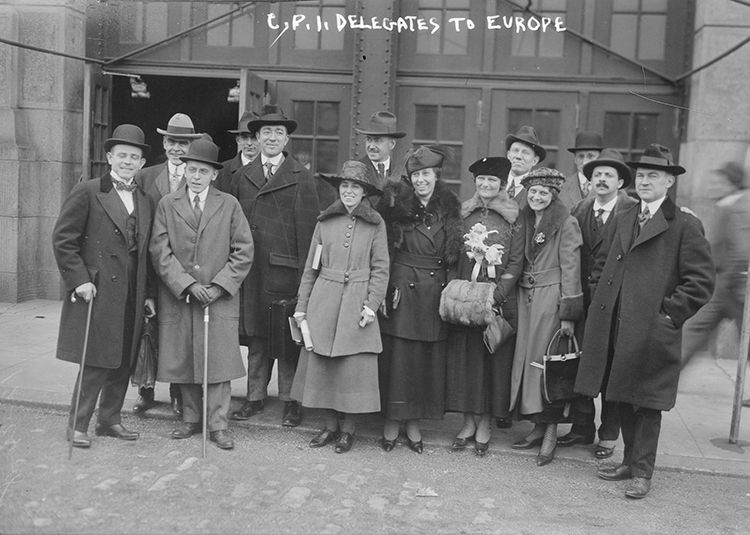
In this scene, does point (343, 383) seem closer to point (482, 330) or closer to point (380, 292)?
point (380, 292)

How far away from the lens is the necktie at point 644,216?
5.20 m

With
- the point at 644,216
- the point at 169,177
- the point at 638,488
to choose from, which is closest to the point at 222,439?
the point at 169,177

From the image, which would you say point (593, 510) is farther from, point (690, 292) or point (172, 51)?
point (172, 51)

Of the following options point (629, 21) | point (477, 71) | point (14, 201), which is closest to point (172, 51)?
point (14, 201)

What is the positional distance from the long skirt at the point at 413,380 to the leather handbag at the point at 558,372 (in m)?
0.69

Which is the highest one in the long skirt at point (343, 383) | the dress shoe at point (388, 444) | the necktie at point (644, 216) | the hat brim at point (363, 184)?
the hat brim at point (363, 184)

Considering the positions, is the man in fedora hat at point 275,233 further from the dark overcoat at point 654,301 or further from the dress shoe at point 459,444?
the dark overcoat at point 654,301

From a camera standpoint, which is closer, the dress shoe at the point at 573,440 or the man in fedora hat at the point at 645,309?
the man in fedora hat at the point at 645,309

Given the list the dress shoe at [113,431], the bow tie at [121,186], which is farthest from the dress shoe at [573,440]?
the bow tie at [121,186]

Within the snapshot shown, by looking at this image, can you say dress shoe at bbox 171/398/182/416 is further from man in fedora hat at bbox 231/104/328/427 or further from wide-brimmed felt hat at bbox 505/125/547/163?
wide-brimmed felt hat at bbox 505/125/547/163

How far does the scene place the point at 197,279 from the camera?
18.2 feet

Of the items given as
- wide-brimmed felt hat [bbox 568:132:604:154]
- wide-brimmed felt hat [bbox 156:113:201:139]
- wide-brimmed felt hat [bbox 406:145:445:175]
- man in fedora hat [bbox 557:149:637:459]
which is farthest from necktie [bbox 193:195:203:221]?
wide-brimmed felt hat [bbox 568:132:604:154]

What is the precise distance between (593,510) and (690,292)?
1.38m

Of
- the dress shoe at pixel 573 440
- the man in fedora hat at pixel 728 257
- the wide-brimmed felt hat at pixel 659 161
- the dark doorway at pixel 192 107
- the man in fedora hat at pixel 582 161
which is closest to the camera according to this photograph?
the wide-brimmed felt hat at pixel 659 161
